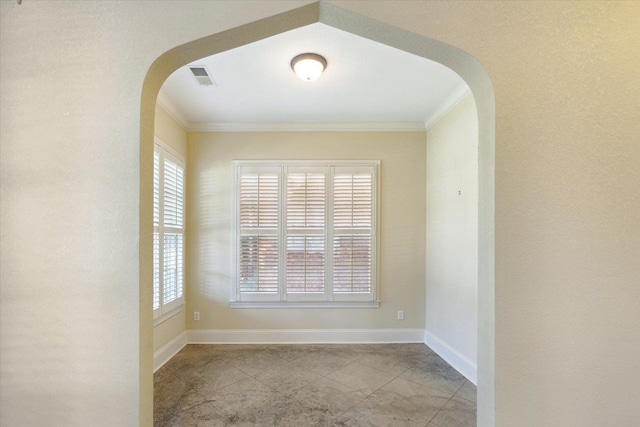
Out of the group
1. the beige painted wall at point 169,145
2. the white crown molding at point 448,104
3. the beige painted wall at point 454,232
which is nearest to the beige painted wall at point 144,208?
the beige painted wall at point 454,232

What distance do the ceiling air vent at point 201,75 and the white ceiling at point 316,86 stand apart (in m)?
0.05

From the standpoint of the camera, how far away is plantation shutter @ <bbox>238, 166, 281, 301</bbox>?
4094mm

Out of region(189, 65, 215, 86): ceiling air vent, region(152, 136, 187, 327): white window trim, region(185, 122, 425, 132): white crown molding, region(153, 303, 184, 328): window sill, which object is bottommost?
region(153, 303, 184, 328): window sill

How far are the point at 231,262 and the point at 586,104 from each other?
3785 millimetres

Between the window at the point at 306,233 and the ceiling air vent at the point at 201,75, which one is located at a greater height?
the ceiling air vent at the point at 201,75

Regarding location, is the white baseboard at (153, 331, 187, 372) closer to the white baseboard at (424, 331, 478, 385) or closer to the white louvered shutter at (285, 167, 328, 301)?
the white louvered shutter at (285, 167, 328, 301)

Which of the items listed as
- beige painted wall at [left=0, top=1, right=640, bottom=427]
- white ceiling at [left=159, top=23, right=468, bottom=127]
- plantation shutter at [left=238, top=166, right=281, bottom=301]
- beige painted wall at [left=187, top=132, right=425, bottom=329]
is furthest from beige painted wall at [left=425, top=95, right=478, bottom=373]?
plantation shutter at [left=238, top=166, right=281, bottom=301]

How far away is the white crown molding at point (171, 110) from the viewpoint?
10.9ft

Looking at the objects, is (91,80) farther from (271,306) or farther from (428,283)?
(428,283)

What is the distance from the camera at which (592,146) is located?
52.7 inches

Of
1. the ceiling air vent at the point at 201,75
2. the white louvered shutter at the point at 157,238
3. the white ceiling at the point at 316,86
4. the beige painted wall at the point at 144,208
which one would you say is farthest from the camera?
the white louvered shutter at the point at 157,238

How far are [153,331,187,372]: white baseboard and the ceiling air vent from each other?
282cm

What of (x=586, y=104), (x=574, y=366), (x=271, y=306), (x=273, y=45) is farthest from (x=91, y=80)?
(x=271, y=306)

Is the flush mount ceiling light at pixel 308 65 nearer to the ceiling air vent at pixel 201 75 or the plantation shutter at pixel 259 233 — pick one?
the ceiling air vent at pixel 201 75
